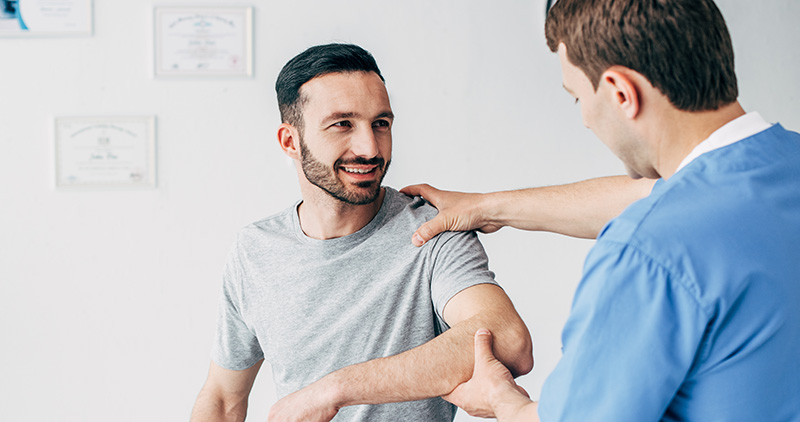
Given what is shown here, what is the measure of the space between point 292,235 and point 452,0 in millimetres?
1330

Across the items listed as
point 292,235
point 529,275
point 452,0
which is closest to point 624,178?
point 292,235

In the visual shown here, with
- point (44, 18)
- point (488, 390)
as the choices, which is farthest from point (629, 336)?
point (44, 18)

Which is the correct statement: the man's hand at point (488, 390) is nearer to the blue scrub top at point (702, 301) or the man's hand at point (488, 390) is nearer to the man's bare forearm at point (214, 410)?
the blue scrub top at point (702, 301)

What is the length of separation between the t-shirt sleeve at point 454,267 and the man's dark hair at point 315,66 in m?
0.41

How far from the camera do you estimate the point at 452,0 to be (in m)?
2.43

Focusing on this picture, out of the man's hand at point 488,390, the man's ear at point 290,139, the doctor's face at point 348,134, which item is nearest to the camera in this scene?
the man's hand at point 488,390

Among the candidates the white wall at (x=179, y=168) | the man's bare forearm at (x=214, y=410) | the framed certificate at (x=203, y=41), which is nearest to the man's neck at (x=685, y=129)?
the man's bare forearm at (x=214, y=410)

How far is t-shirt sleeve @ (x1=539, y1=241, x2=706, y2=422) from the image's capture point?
27.5 inches

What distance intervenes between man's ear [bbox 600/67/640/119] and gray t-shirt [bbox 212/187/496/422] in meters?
0.56

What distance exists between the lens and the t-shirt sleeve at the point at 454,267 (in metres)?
1.28

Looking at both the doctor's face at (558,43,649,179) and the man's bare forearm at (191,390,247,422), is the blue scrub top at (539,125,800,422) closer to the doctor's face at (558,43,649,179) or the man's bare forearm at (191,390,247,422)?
the doctor's face at (558,43,649,179)

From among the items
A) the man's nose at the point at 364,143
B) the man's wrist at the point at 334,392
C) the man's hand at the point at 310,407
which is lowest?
the man's hand at the point at 310,407

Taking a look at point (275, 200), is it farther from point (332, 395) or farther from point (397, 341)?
point (332, 395)

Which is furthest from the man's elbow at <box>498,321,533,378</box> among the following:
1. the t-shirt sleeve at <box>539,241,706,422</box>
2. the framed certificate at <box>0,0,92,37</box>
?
the framed certificate at <box>0,0,92,37</box>
